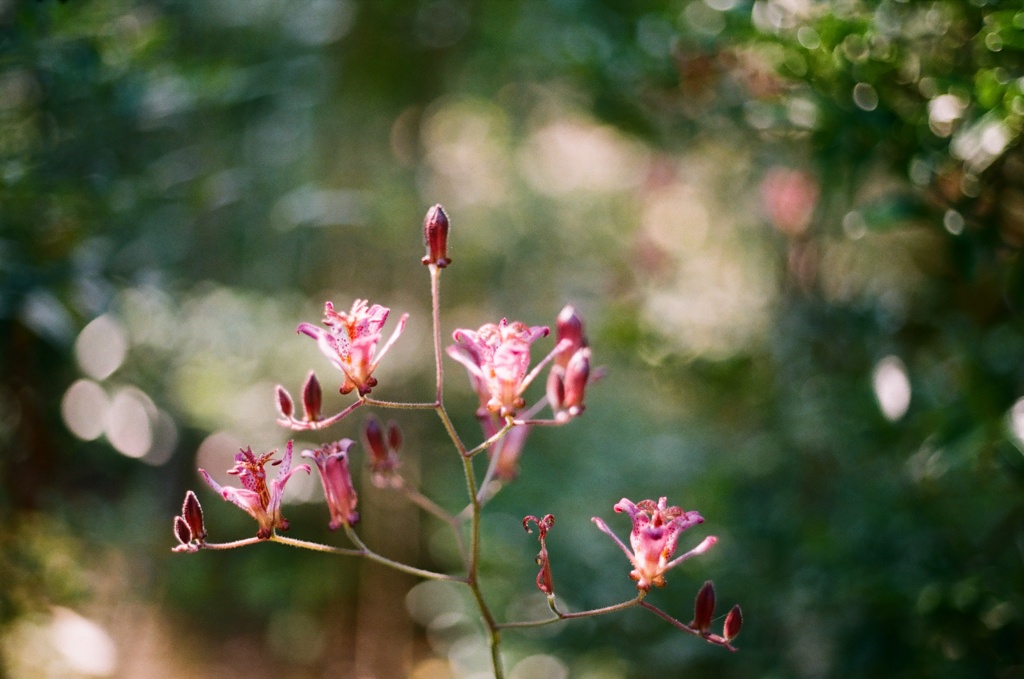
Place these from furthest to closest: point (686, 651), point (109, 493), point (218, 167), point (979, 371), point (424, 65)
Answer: point (424, 65), point (109, 493), point (218, 167), point (686, 651), point (979, 371)

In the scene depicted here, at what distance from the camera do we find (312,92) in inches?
80.7

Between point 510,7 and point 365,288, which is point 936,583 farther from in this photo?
point 365,288

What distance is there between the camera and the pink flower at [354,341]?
60 centimetres

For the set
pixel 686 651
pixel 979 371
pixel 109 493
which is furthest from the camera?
pixel 109 493

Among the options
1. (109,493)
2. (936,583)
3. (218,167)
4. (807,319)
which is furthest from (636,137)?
(109,493)

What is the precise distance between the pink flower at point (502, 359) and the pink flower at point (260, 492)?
158 millimetres

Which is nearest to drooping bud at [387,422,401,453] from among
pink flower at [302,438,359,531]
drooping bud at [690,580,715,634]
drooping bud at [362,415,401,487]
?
drooping bud at [362,415,401,487]

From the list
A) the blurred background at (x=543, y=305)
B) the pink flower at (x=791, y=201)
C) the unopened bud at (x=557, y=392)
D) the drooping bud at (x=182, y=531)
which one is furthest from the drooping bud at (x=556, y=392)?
the pink flower at (x=791, y=201)

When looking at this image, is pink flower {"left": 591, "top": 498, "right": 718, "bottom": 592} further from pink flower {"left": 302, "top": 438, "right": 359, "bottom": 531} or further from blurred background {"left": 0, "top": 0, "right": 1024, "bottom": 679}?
blurred background {"left": 0, "top": 0, "right": 1024, "bottom": 679}

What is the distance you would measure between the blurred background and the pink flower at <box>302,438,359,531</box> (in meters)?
0.50

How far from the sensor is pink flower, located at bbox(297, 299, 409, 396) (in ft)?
1.98

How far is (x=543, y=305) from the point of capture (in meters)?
2.67

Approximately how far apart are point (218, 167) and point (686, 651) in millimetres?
1485

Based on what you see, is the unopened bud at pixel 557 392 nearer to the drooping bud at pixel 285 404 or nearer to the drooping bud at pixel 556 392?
the drooping bud at pixel 556 392
